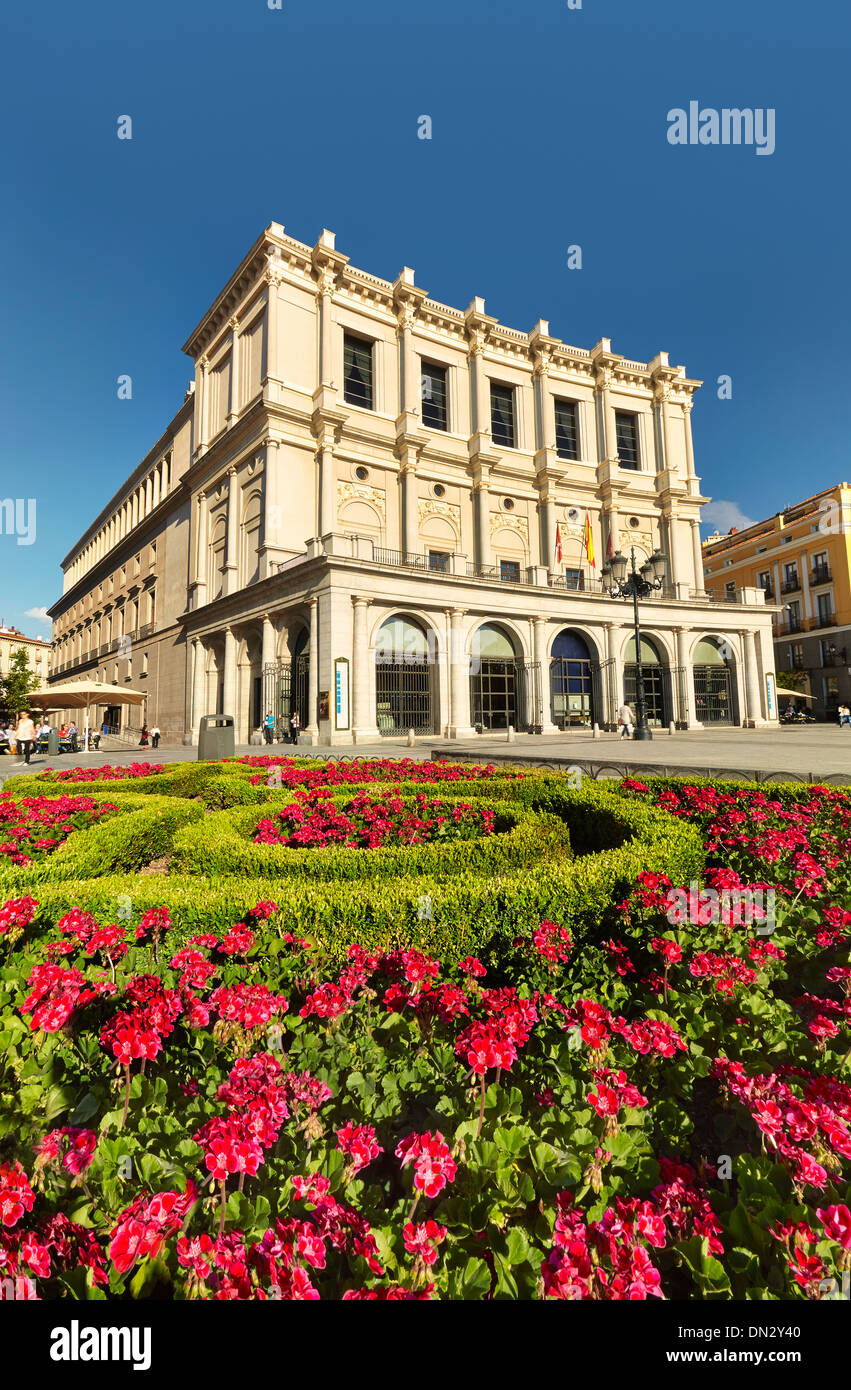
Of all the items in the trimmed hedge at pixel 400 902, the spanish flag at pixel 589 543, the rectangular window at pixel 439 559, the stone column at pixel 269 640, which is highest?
the spanish flag at pixel 589 543

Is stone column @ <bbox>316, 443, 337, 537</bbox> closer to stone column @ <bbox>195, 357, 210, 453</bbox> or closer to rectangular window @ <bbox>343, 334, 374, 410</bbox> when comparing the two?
rectangular window @ <bbox>343, 334, 374, 410</bbox>

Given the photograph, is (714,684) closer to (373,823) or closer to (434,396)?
(434,396)

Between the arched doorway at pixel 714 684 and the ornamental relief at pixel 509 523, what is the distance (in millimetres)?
11309

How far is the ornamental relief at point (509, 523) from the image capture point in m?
30.1

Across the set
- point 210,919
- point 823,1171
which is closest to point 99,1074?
point 210,919

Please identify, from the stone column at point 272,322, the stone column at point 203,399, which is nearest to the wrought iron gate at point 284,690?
the stone column at point 272,322

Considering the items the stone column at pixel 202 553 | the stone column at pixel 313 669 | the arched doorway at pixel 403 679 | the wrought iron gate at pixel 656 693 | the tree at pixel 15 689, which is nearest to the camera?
the stone column at pixel 313 669

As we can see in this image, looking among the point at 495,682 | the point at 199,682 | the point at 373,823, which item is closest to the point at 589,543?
the point at 495,682

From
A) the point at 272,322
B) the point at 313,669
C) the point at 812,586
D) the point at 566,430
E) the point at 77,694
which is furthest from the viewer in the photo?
the point at 812,586

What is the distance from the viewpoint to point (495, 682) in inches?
994

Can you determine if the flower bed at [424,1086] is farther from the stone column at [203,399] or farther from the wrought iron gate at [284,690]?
the stone column at [203,399]

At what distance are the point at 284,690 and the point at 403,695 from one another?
5018 mm

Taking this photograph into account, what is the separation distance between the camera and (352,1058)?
247cm

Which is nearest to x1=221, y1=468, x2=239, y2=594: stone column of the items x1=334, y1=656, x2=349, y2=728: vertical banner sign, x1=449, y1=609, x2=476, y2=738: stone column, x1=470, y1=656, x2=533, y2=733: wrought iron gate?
x1=334, y1=656, x2=349, y2=728: vertical banner sign
